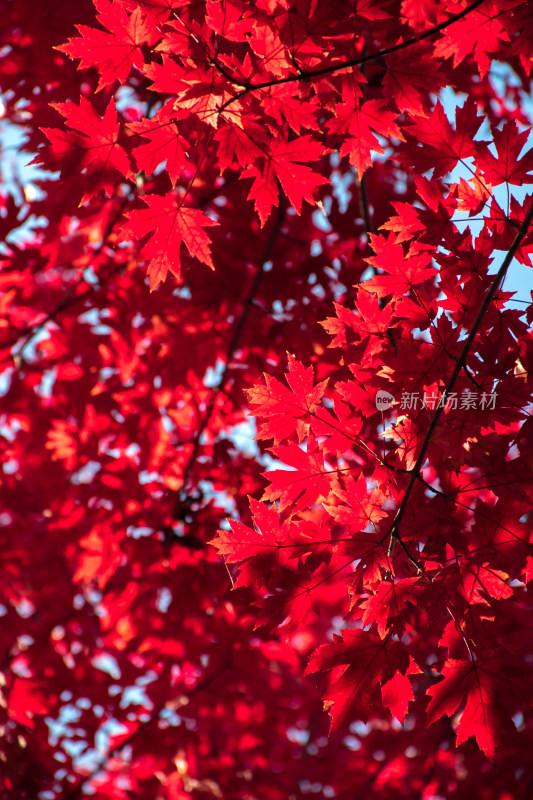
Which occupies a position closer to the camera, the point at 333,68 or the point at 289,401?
the point at 333,68

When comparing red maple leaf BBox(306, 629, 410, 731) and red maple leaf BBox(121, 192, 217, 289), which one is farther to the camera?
red maple leaf BBox(121, 192, 217, 289)

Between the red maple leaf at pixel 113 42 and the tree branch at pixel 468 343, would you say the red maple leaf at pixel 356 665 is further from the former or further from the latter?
the red maple leaf at pixel 113 42

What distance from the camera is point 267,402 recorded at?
5.44 ft

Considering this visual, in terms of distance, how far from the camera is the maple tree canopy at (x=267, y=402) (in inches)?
61.1

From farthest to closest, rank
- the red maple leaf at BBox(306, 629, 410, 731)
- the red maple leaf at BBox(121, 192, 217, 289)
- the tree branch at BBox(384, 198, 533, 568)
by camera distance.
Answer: the red maple leaf at BBox(121, 192, 217, 289) → the red maple leaf at BBox(306, 629, 410, 731) → the tree branch at BBox(384, 198, 533, 568)

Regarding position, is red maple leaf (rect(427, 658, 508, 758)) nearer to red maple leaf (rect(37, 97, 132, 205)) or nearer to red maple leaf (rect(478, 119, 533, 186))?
red maple leaf (rect(478, 119, 533, 186))

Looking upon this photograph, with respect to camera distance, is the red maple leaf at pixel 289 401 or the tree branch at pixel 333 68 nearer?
the tree branch at pixel 333 68

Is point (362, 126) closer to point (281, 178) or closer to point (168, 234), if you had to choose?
point (281, 178)

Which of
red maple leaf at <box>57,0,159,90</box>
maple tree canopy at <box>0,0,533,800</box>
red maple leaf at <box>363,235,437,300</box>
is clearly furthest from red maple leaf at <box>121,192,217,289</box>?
red maple leaf at <box>363,235,437,300</box>

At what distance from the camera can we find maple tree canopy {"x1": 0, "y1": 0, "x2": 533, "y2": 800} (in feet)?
5.09

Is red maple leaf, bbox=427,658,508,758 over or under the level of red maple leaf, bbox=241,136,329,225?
under

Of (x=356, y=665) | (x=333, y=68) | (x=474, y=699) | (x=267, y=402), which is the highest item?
(x=333, y=68)

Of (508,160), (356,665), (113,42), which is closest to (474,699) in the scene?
(356,665)

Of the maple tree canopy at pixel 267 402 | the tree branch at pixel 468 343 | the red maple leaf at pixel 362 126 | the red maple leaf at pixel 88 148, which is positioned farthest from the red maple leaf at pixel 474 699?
the red maple leaf at pixel 88 148
